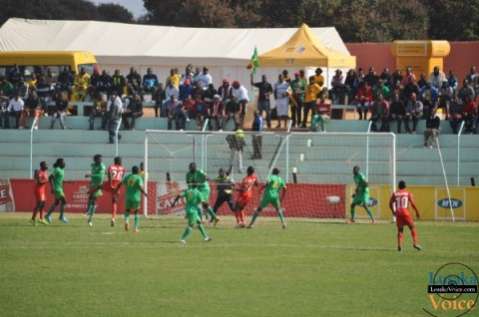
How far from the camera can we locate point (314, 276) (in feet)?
79.4

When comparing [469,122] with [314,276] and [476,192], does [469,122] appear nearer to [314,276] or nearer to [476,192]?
[476,192]

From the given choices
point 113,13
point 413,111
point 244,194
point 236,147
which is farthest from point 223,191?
point 113,13

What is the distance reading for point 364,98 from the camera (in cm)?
4641

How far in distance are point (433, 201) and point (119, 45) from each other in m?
21.2

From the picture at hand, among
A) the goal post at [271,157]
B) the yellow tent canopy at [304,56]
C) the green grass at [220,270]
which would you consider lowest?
the green grass at [220,270]

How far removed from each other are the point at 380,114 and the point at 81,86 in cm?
1207

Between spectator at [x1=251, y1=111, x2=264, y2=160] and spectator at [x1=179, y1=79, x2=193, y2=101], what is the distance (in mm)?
2879

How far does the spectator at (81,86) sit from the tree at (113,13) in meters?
58.2

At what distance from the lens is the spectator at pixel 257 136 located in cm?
4393

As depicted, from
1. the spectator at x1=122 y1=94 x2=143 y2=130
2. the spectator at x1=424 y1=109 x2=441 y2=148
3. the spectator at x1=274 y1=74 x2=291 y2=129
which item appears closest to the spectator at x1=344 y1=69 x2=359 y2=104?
the spectator at x1=274 y1=74 x2=291 y2=129

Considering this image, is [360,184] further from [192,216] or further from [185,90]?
[185,90]

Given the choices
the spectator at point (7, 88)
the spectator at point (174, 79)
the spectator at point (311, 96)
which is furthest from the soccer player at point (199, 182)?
the spectator at point (7, 88)

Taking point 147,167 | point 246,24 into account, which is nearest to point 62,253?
point 147,167

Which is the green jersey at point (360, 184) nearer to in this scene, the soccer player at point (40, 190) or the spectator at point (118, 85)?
the soccer player at point (40, 190)
